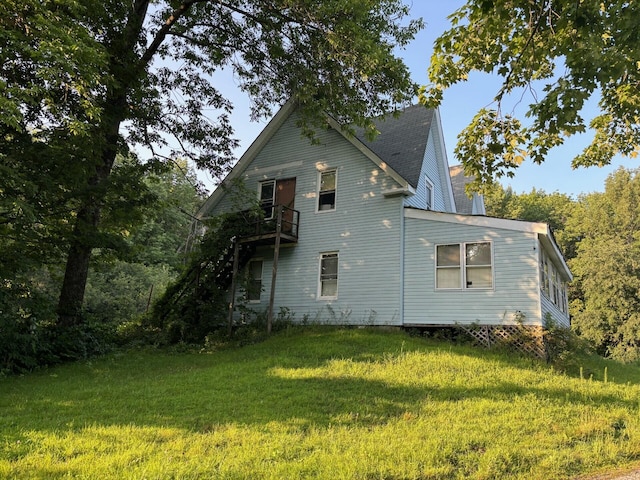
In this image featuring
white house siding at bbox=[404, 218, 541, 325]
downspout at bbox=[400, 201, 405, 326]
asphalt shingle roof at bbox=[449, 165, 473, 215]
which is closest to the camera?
white house siding at bbox=[404, 218, 541, 325]

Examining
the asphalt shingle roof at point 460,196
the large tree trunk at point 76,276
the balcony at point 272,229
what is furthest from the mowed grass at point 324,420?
the asphalt shingle roof at point 460,196

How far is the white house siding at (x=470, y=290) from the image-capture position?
1212cm

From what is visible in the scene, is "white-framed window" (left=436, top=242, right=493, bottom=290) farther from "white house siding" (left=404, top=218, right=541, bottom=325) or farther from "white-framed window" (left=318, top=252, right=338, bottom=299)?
"white-framed window" (left=318, top=252, right=338, bottom=299)

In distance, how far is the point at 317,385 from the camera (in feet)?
26.3

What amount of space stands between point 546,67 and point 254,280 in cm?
1123

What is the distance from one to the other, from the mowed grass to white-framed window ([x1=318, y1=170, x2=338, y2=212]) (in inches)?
250

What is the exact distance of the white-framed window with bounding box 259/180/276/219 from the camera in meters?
16.7

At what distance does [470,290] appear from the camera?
12789mm

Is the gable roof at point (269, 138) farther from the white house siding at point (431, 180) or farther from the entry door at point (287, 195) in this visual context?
the entry door at point (287, 195)

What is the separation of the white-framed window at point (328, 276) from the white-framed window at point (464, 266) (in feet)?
11.0

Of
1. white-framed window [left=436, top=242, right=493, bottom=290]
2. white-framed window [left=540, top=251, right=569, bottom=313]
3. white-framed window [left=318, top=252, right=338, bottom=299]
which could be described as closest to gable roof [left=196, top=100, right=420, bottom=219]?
white-framed window [left=436, top=242, right=493, bottom=290]

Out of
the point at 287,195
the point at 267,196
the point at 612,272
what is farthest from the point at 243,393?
the point at 612,272

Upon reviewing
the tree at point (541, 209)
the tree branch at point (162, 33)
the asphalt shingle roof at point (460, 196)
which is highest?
the tree at point (541, 209)

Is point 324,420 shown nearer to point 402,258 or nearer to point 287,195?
point 402,258
